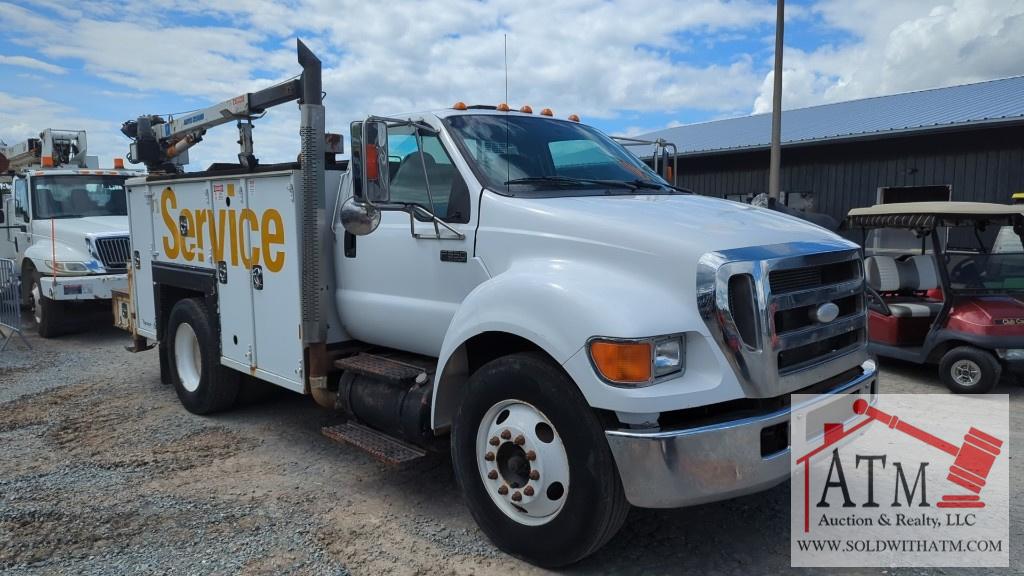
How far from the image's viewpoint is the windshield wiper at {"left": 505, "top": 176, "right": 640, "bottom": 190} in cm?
398

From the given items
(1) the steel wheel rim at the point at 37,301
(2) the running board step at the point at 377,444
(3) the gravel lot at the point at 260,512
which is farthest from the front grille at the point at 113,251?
(2) the running board step at the point at 377,444

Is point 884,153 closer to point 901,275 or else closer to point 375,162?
point 901,275

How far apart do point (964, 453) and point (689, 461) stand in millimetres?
3515

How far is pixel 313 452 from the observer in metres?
5.21

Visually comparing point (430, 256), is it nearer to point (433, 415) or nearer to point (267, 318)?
point (433, 415)

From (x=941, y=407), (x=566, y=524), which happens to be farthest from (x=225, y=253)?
(x=941, y=407)

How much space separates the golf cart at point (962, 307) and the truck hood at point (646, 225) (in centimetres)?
321

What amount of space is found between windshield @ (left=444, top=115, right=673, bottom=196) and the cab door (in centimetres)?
17

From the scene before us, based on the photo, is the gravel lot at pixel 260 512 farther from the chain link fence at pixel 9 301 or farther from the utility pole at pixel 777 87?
the utility pole at pixel 777 87

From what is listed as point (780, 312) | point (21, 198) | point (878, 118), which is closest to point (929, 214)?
point (780, 312)

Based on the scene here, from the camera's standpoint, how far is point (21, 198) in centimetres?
1152

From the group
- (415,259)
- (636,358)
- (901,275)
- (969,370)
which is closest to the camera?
(636,358)

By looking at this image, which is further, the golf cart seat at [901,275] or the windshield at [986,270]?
the golf cart seat at [901,275]

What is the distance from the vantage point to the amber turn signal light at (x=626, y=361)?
2.89 metres
